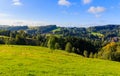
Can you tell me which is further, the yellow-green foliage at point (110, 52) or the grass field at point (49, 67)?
the yellow-green foliage at point (110, 52)

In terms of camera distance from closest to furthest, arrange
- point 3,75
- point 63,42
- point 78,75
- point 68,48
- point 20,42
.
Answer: point 3,75 < point 78,75 < point 68,48 < point 20,42 < point 63,42

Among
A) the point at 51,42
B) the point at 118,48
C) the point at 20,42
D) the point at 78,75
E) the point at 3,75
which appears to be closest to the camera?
the point at 3,75

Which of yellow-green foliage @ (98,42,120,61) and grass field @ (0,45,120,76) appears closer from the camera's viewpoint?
grass field @ (0,45,120,76)

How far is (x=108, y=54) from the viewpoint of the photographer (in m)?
Result: 160

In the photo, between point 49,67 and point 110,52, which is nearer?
point 49,67

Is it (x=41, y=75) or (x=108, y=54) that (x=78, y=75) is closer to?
(x=41, y=75)

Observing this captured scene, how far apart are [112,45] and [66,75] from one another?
16100 centimetres

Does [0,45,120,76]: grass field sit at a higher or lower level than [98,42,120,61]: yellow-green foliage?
higher

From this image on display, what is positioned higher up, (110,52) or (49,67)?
(49,67)

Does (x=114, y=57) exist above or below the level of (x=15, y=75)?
below

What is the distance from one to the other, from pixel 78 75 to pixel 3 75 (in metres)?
10.8

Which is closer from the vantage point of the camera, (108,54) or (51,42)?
(51,42)

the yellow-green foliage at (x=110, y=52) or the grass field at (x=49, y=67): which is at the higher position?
the grass field at (x=49, y=67)

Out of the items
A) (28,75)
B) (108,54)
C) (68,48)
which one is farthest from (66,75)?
(108,54)
